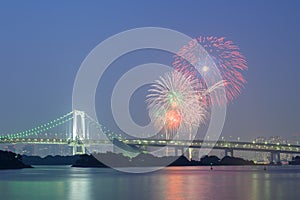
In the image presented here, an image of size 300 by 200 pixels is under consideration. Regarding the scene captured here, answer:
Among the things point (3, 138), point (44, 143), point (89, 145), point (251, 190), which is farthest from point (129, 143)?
point (251, 190)

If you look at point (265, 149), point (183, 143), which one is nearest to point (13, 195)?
point (183, 143)

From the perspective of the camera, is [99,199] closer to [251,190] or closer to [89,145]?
[251,190]

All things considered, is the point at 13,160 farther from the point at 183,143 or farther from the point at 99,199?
the point at 99,199

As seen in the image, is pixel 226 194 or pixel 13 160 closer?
pixel 226 194

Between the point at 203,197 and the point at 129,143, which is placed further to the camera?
the point at 129,143

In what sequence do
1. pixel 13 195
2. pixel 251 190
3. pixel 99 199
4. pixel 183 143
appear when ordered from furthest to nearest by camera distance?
pixel 183 143 → pixel 251 190 → pixel 13 195 → pixel 99 199

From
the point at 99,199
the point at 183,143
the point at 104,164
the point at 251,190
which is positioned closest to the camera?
the point at 99,199

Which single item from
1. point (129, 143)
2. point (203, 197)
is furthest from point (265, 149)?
point (203, 197)

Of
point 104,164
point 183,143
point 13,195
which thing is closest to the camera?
point 13,195

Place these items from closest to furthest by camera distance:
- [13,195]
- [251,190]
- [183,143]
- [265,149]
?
[13,195], [251,190], [183,143], [265,149]
